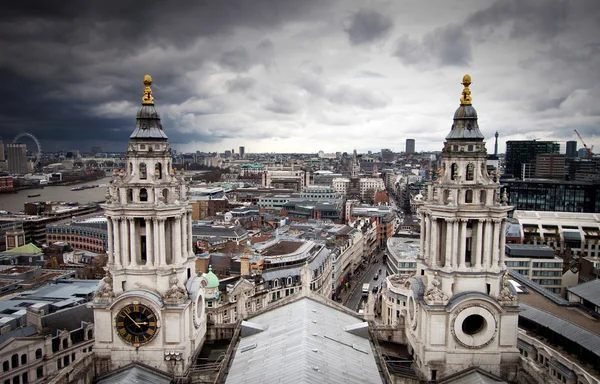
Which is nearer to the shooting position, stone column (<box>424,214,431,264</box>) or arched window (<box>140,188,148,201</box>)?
arched window (<box>140,188,148,201</box>)

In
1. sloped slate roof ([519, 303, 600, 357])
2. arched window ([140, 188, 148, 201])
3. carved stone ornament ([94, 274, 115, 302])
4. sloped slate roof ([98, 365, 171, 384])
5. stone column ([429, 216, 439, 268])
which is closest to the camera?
sloped slate roof ([98, 365, 171, 384])

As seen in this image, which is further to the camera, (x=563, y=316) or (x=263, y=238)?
(x=263, y=238)

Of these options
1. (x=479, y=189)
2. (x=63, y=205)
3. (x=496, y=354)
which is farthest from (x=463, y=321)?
(x=63, y=205)

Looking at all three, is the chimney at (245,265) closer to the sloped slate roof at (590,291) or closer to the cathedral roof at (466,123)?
the sloped slate roof at (590,291)

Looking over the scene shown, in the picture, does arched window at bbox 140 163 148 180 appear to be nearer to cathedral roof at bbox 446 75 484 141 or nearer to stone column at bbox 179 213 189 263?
stone column at bbox 179 213 189 263

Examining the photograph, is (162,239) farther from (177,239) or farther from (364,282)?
(364,282)

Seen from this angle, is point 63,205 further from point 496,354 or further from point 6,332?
point 496,354

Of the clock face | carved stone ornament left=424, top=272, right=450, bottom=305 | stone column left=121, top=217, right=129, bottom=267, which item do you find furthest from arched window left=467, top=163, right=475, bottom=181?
stone column left=121, top=217, right=129, bottom=267
